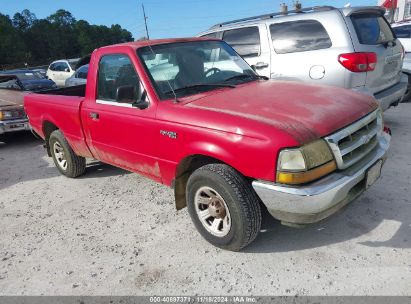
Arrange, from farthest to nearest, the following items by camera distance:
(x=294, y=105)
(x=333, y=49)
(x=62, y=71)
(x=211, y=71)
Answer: (x=62, y=71) → (x=333, y=49) → (x=211, y=71) → (x=294, y=105)

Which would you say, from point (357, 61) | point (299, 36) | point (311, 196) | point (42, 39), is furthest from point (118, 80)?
point (42, 39)

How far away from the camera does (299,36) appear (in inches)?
227

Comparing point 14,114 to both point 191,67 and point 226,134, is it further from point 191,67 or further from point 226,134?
point 226,134

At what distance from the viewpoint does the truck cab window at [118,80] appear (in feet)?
11.8

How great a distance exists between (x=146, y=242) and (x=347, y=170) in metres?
→ 1.94

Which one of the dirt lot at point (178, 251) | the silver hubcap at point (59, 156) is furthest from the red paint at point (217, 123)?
the silver hubcap at point (59, 156)

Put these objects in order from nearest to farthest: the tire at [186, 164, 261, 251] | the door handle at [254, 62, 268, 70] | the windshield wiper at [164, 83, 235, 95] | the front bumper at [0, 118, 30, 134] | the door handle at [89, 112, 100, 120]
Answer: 1. the tire at [186, 164, 261, 251]
2. the windshield wiper at [164, 83, 235, 95]
3. the door handle at [89, 112, 100, 120]
4. the door handle at [254, 62, 268, 70]
5. the front bumper at [0, 118, 30, 134]

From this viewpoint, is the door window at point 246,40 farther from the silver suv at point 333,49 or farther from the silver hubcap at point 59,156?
the silver hubcap at point 59,156

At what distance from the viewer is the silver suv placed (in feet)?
17.2

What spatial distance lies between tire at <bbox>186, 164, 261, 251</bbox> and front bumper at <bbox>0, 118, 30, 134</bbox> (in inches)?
227

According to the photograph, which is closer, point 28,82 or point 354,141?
point 354,141

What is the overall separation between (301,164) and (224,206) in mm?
804

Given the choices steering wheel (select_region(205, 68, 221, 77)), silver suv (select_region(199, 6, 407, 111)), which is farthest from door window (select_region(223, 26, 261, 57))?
steering wheel (select_region(205, 68, 221, 77))

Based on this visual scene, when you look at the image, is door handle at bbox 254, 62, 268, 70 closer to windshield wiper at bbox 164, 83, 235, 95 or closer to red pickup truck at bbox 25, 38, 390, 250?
red pickup truck at bbox 25, 38, 390, 250
